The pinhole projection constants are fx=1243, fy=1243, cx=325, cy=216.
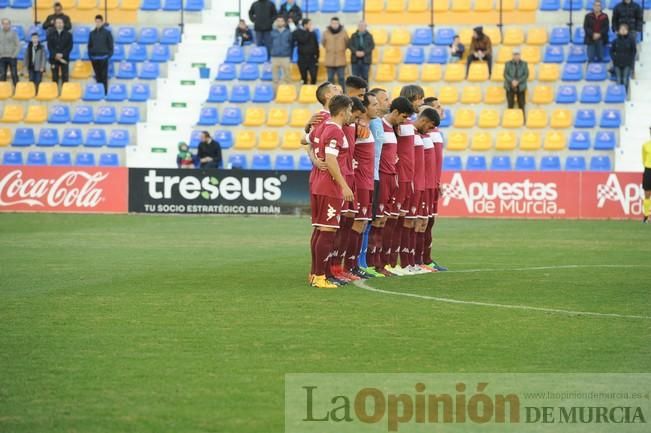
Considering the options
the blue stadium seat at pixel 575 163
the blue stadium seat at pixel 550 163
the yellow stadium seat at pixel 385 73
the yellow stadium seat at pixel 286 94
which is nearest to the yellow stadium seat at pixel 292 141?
the yellow stadium seat at pixel 286 94

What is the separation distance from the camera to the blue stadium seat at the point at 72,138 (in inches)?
1344

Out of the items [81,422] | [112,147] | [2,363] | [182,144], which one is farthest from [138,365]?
[112,147]

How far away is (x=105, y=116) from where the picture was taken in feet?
113

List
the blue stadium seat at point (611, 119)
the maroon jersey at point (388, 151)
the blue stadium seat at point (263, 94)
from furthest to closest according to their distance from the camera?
the blue stadium seat at point (263, 94)
the blue stadium seat at point (611, 119)
the maroon jersey at point (388, 151)

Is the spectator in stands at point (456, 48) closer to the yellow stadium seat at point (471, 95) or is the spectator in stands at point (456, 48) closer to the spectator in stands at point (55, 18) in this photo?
the yellow stadium seat at point (471, 95)

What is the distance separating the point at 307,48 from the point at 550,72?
652cm

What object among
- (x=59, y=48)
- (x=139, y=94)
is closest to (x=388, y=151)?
(x=139, y=94)

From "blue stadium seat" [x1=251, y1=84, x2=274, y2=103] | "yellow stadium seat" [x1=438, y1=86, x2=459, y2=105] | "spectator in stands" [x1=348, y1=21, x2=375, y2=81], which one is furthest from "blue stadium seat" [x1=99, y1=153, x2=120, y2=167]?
"yellow stadium seat" [x1=438, y1=86, x2=459, y2=105]

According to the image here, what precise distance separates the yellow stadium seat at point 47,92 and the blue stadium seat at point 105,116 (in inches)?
59.4

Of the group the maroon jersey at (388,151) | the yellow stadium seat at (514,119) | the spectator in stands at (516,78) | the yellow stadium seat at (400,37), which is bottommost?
the maroon jersey at (388,151)

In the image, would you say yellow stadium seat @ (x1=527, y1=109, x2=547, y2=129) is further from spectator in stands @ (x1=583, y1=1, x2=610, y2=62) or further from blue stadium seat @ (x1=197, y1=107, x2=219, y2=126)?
blue stadium seat @ (x1=197, y1=107, x2=219, y2=126)

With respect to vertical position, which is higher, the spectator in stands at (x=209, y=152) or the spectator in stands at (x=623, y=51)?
the spectator in stands at (x=623, y=51)

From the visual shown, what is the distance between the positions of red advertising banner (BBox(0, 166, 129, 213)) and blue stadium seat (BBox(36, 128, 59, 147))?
11.1 ft

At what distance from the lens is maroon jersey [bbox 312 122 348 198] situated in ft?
44.4
